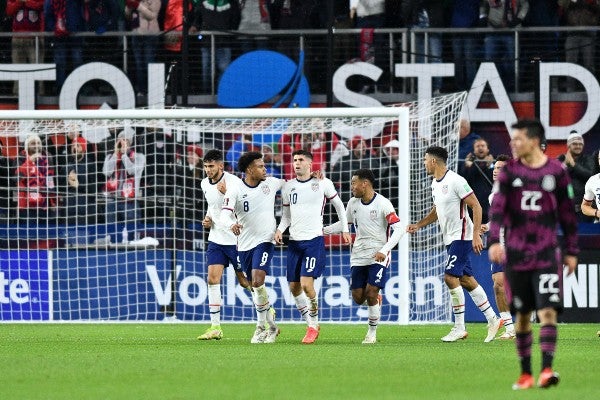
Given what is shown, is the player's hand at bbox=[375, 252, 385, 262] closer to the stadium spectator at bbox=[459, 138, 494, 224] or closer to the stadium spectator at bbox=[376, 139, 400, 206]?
the stadium spectator at bbox=[376, 139, 400, 206]

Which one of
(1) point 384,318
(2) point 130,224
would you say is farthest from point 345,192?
(2) point 130,224

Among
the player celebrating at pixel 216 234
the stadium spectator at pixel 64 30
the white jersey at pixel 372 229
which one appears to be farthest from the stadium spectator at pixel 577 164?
the stadium spectator at pixel 64 30

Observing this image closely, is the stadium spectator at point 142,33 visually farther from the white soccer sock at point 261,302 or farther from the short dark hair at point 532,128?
the short dark hair at point 532,128

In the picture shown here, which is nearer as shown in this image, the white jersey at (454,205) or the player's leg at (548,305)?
the player's leg at (548,305)

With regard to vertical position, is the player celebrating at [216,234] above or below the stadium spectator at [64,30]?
below

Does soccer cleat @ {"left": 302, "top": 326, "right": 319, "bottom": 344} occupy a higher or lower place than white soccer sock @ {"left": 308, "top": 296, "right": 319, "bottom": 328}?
lower

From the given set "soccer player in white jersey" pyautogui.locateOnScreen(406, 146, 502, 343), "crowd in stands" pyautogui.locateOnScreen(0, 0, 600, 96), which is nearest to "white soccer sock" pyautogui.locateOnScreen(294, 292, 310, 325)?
"soccer player in white jersey" pyautogui.locateOnScreen(406, 146, 502, 343)

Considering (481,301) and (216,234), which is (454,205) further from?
(216,234)

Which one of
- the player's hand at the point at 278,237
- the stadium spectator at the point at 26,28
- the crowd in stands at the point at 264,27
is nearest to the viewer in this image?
the player's hand at the point at 278,237

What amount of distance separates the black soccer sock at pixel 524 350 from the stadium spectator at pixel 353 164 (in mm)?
11265

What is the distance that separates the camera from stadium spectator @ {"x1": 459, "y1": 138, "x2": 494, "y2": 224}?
20.9m

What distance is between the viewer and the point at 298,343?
15414mm

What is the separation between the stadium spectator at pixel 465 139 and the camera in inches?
867

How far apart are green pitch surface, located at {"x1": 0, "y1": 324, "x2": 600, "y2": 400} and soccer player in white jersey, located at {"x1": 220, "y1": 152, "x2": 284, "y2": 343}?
0.47 meters
